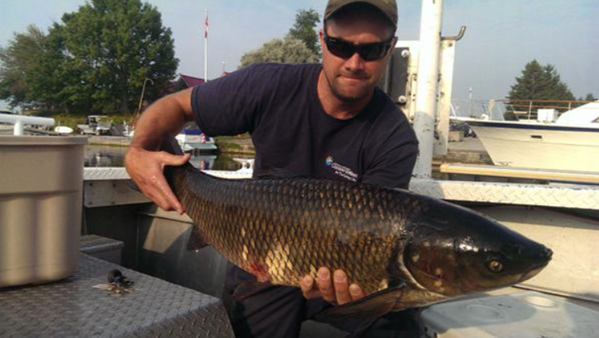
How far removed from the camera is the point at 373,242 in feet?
6.33

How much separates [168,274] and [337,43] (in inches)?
119

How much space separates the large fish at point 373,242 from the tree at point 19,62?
73054 millimetres

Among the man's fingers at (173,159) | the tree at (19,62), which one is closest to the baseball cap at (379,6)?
the man's fingers at (173,159)

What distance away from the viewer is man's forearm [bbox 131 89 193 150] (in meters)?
2.77

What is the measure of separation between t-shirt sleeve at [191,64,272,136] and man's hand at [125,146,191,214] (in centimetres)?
31

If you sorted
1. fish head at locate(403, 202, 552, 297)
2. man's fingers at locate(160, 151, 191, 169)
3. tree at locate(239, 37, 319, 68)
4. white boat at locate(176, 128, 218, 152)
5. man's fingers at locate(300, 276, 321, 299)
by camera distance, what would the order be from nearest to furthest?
fish head at locate(403, 202, 552, 297)
man's fingers at locate(300, 276, 321, 299)
man's fingers at locate(160, 151, 191, 169)
white boat at locate(176, 128, 218, 152)
tree at locate(239, 37, 319, 68)

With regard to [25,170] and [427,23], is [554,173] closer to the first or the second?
[427,23]

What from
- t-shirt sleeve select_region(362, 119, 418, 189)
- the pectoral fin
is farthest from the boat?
the pectoral fin

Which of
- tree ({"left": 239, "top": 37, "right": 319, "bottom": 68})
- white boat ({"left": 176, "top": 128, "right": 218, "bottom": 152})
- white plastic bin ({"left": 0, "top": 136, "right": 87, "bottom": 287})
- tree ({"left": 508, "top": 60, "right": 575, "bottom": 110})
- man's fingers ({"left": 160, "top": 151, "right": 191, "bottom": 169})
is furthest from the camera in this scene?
tree ({"left": 508, "top": 60, "right": 575, "bottom": 110})

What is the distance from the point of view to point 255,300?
2814 mm

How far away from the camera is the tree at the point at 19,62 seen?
65125 millimetres

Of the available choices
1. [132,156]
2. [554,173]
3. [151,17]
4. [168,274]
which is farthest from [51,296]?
[151,17]

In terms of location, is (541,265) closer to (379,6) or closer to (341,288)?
(341,288)

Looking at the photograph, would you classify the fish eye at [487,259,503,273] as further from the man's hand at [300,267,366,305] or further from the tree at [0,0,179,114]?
the tree at [0,0,179,114]
